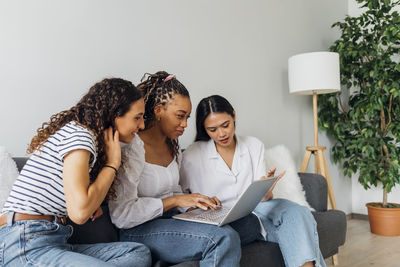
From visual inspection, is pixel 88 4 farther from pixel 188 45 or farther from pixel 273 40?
pixel 273 40

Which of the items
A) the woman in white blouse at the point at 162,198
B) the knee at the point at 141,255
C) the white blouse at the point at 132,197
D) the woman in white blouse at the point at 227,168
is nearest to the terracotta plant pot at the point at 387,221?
the woman in white blouse at the point at 227,168

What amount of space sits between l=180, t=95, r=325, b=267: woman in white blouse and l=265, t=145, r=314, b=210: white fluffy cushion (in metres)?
0.39

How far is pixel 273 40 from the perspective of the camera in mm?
2846

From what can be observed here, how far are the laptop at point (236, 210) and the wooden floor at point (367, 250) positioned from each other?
1206mm

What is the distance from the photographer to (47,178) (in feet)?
3.60

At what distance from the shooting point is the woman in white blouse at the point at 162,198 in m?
1.27

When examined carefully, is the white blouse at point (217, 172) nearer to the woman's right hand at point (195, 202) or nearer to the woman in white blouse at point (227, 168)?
the woman in white blouse at point (227, 168)

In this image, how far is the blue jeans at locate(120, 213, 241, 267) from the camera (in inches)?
49.3

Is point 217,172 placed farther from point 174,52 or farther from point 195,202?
point 174,52

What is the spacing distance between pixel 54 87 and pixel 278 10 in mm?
1904

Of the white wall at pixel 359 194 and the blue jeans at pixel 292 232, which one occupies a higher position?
the blue jeans at pixel 292 232

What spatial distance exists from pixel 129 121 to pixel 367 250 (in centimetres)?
212

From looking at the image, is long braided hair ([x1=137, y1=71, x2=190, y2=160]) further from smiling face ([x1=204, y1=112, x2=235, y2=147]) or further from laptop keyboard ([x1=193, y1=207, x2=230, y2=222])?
laptop keyboard ([x1=193, y1=207, x2=230, y2=222])

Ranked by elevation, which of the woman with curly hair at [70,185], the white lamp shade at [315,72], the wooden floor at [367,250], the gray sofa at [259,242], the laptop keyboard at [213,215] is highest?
the white lamp shade at [315,72]
